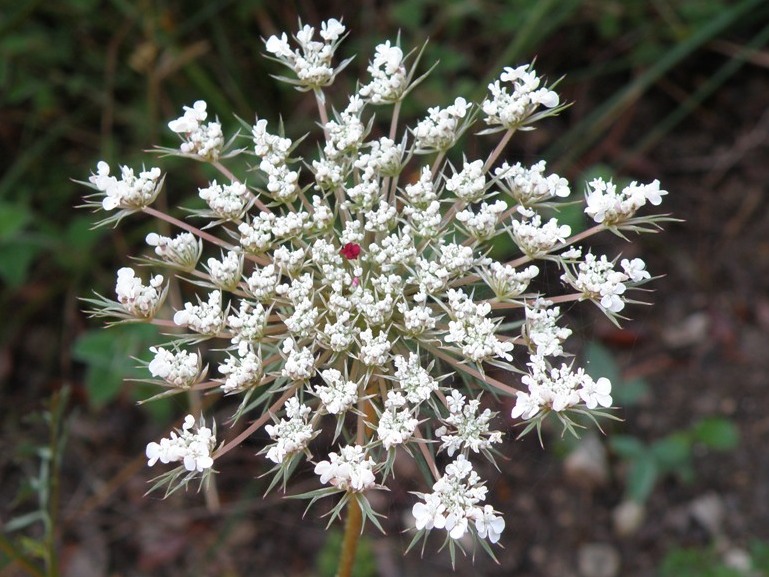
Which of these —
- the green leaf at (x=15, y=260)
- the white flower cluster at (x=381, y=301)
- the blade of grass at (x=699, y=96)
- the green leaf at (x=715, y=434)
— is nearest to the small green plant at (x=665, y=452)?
the green leaf at (x=715, y=434)

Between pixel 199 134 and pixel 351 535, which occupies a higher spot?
pixel 199 134

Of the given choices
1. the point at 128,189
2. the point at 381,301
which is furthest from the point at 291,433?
the point at 128,189

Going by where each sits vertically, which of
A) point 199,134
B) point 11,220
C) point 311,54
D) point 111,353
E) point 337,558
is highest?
point 311,54

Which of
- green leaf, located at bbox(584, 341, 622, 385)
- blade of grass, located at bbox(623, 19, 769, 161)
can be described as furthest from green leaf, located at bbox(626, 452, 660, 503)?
blade of grass, located at bbox(623, 19, 769, 161)

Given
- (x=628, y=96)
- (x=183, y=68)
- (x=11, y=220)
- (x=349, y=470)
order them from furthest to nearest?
1. (x=628, y=96)
2. (x=183, y=68)
3. (x=11, y=220)
4. (x=349, y=470)

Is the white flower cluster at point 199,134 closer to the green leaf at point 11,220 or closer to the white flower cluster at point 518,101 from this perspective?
the white flower cluster at point 518,101

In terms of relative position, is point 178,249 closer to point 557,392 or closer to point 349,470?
point 349,470

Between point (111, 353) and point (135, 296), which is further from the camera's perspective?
point (111, 353)

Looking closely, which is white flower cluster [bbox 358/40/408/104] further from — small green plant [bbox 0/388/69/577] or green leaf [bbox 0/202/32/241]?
green leaf [bbox 0/202/32/241]
